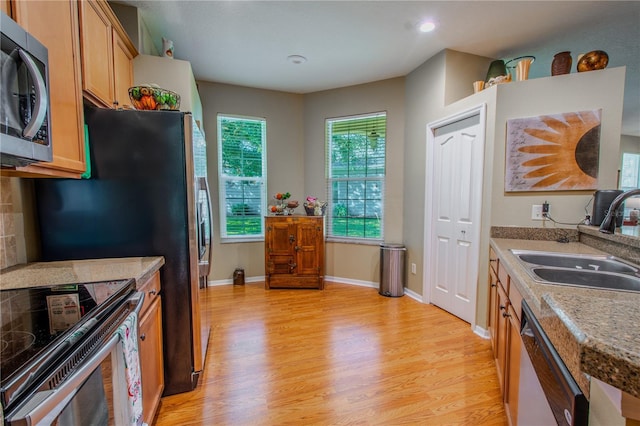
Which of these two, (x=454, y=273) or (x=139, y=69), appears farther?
(x=454, y=273)

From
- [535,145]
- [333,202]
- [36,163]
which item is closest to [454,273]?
[535,145]

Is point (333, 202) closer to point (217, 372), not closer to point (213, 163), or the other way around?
point (213, 163)

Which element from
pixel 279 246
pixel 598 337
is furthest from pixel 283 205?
pixel 598 337

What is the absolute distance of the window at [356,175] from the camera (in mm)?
3766

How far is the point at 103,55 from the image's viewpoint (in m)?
1.79

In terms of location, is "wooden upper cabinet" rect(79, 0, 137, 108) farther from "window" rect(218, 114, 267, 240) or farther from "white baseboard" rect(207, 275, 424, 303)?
"white baseboard" rect(207, 275, 424, 303)

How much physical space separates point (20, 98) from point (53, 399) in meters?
0.96

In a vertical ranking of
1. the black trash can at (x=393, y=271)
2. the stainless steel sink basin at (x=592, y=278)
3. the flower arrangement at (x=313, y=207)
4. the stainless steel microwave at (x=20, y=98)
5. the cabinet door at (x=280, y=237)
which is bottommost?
the black trash can at (x=393, y=271)

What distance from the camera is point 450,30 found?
2482mm

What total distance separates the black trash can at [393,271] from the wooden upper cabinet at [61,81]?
3.00 meters

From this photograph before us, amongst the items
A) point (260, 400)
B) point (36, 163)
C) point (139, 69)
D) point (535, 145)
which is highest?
point (139, 69)

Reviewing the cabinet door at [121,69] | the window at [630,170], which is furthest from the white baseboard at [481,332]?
the window at [630,170]

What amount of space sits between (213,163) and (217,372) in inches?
102

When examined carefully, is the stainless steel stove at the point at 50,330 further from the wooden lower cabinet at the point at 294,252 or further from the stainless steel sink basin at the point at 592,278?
the wooden lower cabinet at the point at 294,252
